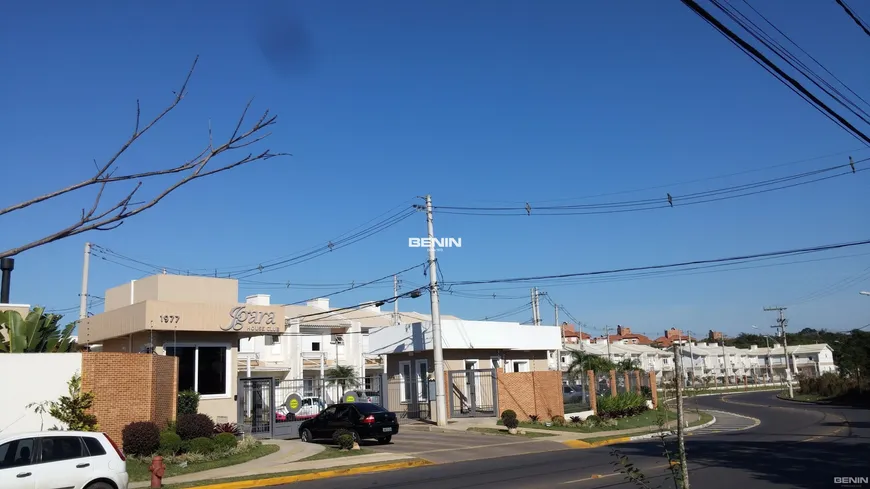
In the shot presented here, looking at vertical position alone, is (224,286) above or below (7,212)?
above

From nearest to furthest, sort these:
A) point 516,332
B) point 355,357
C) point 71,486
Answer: point 71,486 < point 516,332 < point 355,357

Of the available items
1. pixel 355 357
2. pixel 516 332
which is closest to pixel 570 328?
pixel 355 357

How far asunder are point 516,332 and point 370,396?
852 cm

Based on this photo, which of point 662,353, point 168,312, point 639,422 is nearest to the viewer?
point 168,312

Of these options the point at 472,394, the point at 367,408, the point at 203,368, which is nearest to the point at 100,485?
the point at 367,408

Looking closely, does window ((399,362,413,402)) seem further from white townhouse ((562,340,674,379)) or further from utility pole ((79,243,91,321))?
white townhouse ((562,340,674,379))

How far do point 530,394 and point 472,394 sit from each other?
272 centimetres

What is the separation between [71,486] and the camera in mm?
12086

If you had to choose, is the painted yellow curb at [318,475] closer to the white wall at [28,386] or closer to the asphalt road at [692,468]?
the asphalt road at [692,468]

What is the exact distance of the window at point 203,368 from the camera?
81.2ft

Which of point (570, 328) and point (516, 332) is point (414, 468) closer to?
point (516, 332)

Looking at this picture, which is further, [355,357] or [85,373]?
[355,357]

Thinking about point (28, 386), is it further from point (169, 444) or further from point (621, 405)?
point (621, 405)

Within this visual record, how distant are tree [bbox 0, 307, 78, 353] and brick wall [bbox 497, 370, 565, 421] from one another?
18.4 meters
